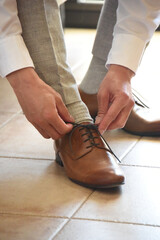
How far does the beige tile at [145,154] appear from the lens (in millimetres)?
1229

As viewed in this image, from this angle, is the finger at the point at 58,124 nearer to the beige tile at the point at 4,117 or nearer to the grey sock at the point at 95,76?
the grey sock at the point at 95,76

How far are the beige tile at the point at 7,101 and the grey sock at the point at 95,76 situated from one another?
35 cm

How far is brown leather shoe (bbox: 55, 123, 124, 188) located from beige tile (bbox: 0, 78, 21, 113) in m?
0.56

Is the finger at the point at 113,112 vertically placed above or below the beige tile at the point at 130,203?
above

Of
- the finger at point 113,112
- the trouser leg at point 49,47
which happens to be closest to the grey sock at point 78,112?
the trouser leg at point 49,47

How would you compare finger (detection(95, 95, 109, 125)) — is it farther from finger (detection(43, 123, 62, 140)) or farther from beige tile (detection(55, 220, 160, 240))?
beige tile (detection(55, 220, 160, 240))

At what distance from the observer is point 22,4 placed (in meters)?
1.06

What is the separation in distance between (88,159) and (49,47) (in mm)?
311

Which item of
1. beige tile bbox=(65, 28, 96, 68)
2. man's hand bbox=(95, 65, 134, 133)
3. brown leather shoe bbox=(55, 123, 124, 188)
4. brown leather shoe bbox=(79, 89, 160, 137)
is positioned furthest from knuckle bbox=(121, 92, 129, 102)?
beige tile bbox=(65, 28, 96, 68)

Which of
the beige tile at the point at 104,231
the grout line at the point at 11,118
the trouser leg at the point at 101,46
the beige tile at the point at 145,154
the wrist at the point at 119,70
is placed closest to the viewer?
the beige tile at the point at 104,231

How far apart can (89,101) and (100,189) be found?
471 millimetres

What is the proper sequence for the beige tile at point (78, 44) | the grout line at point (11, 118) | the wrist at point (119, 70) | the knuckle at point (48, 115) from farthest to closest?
the beige tile at point (78, 44)
the grout line at point (11, 118)
the wrist at point (119, 70)
the knuckle at point (48, 115)

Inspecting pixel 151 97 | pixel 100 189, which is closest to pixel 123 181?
pixel 100 189

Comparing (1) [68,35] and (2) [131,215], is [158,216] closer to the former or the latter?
(2) [131,215]
